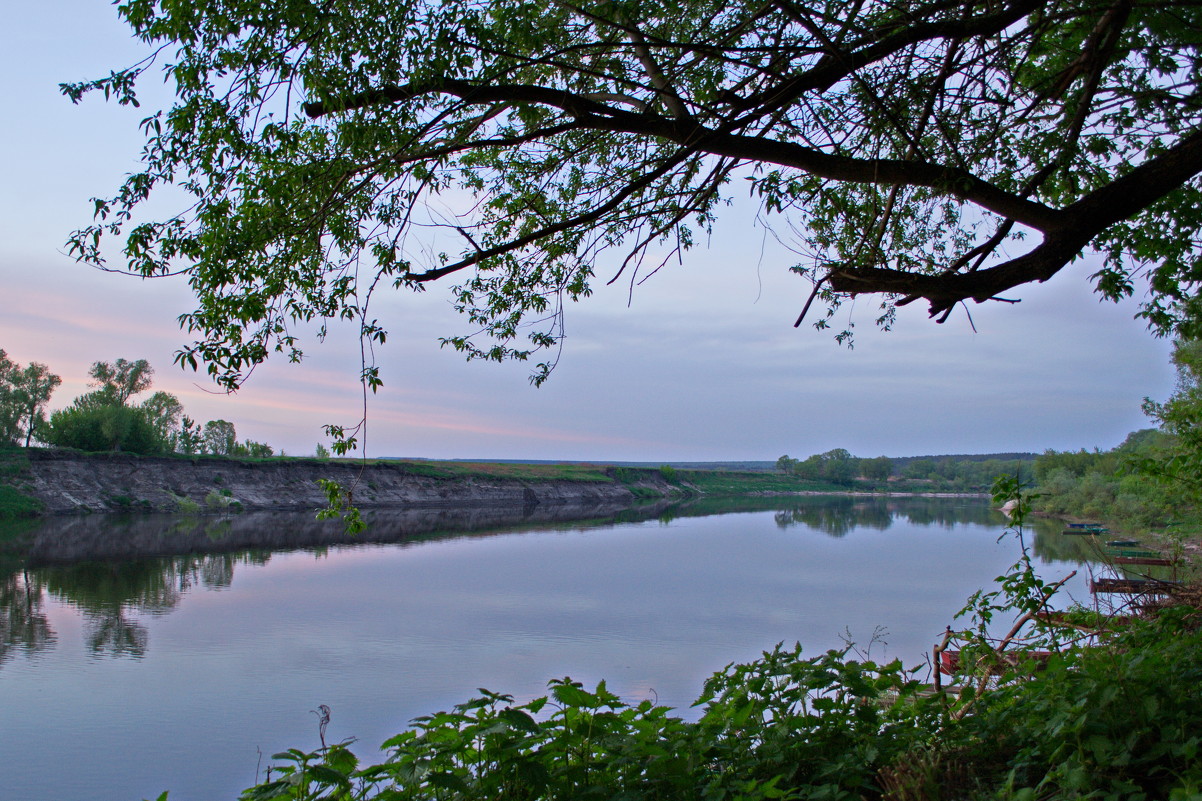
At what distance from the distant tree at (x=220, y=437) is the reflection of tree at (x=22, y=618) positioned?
117 ft

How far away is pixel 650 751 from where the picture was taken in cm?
271

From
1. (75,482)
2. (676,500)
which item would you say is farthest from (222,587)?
→ (676,500)

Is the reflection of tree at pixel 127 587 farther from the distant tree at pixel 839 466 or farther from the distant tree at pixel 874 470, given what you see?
the distant tree at pixel 874 470

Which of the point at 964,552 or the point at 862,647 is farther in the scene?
the point at 964,552

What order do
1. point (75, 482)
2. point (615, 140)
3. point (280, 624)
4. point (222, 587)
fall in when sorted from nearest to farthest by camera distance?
1. point (615, 140)
2. point (280, 624)
3. point (222, 587)
4. point (75, 482)

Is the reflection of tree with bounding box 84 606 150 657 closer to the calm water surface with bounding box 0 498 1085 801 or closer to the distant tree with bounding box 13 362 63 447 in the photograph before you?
the calm water surface with bounding box 0 498 1085 801

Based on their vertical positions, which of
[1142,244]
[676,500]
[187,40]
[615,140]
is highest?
[615,140]

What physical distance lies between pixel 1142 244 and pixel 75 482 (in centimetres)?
4048

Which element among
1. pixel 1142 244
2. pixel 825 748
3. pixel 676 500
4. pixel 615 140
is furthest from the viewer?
pixel 676 500

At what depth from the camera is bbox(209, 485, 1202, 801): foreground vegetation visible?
2404 millimetres

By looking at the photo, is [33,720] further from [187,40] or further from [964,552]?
[964,552]

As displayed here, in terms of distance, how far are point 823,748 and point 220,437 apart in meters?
54.9

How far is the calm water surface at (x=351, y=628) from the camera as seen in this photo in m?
8.05

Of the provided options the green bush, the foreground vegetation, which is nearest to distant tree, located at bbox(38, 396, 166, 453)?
the green bush
